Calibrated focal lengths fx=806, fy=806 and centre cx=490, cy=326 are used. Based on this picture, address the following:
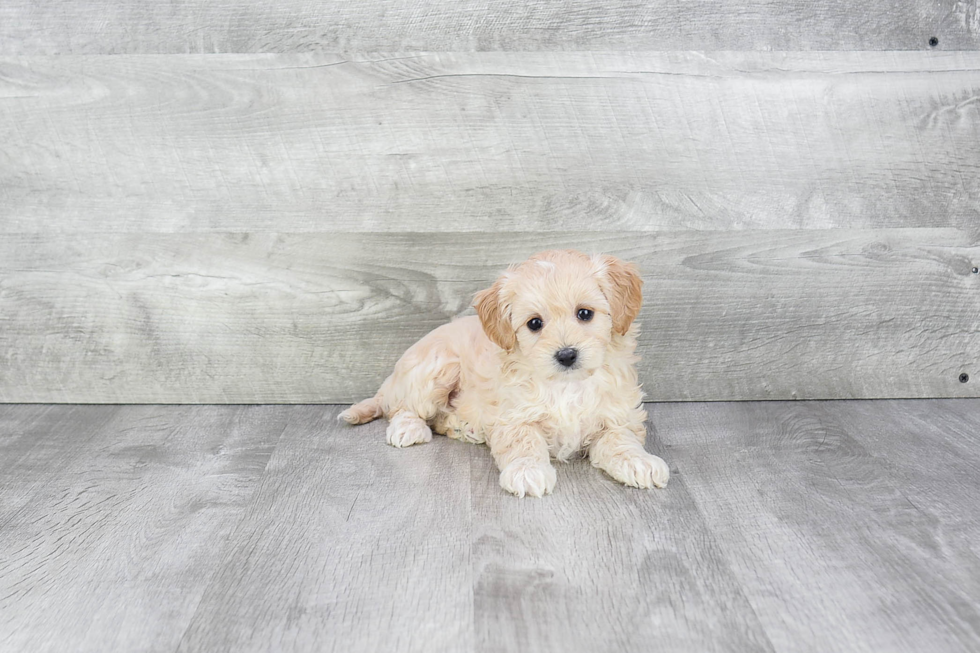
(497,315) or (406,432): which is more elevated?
(497,315)

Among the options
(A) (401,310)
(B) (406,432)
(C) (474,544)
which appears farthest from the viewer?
(A) (401,310)

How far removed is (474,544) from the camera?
1.50m

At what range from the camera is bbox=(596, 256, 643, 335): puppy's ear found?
1.79m

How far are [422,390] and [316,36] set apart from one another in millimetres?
1020

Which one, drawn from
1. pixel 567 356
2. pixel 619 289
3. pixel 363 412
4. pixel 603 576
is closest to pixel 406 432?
pixel 363 412

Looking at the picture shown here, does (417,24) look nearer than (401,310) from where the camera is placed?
Yes

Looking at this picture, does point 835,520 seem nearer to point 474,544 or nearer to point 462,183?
point 474,544

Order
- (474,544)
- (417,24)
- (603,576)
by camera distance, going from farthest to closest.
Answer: (417,24)
(474,544)
(603,576)

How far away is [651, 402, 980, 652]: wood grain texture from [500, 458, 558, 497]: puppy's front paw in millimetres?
313

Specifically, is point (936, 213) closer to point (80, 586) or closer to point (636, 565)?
point (636, 565)

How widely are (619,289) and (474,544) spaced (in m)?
0.65

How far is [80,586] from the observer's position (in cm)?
139

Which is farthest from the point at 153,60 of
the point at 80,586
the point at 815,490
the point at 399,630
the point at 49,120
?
the point at 815,490

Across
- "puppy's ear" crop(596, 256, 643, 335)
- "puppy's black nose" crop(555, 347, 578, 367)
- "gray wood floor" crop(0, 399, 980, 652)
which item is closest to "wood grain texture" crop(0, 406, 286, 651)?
"gray wood floor" crop(0, 399, 980, 652)
